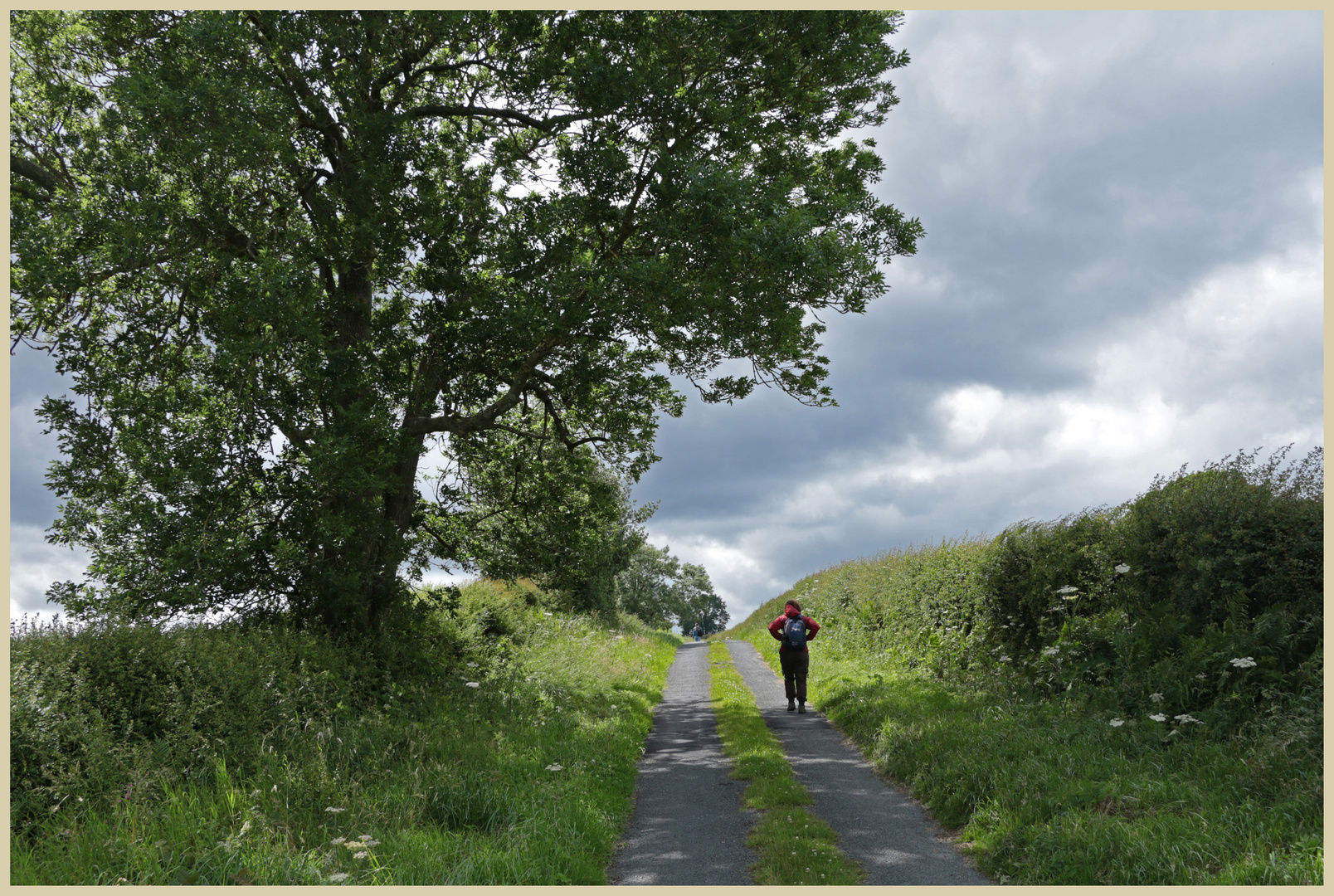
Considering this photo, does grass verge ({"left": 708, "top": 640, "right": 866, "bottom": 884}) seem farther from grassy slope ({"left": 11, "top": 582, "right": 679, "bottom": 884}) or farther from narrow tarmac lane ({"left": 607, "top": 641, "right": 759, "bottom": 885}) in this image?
grassy slope ({"left": 11, "top": 582, "right": 679, "bottom": 884})

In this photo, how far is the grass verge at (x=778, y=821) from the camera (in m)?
6.76

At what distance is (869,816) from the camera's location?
851cm

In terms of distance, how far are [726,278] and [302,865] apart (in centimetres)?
942

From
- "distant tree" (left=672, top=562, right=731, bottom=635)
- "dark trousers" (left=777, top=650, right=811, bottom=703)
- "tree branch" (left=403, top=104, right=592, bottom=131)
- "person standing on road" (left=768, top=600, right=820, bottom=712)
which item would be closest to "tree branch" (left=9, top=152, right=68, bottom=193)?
"tree branch" (left=403, top=104, right=592, bottom=131)

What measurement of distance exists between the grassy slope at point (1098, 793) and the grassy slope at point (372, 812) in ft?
12.8

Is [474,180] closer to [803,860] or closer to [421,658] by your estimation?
[421,658]

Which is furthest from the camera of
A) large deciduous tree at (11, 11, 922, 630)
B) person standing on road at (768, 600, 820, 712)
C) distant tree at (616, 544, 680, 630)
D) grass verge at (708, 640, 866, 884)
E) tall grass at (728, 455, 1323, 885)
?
distant tree at (616, 544, 680, 630)

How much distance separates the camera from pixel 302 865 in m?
6.11

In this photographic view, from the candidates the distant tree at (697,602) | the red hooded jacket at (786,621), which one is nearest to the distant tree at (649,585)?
the distant tree at (697,602)

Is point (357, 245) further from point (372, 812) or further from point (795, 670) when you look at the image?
point (795, 670)

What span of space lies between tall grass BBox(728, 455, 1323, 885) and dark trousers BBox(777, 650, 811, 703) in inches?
25.0

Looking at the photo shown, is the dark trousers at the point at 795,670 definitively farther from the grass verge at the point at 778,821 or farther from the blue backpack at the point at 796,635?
the grass verge at the point at 778,821

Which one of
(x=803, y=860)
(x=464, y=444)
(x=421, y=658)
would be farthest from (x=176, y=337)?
(x=803, y=860)

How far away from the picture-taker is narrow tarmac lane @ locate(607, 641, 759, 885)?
23.3 ft
